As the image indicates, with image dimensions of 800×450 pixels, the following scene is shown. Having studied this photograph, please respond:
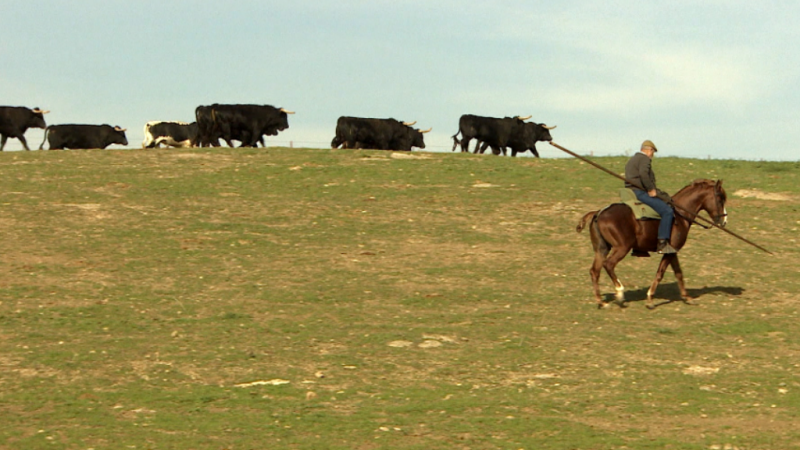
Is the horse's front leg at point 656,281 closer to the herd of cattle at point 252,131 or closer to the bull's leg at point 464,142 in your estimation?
the herd of cattle at point 252,131

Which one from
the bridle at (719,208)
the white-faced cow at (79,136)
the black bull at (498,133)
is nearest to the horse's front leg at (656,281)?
the bridle at (719,208)

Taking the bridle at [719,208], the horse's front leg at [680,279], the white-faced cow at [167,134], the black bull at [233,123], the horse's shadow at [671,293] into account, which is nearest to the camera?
the horse's front leg at [680,279]

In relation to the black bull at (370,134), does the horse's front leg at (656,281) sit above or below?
below

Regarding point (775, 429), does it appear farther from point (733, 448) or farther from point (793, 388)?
point (793, 388)

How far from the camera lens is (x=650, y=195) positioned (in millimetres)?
16438

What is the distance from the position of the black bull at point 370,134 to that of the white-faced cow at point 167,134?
646 cm

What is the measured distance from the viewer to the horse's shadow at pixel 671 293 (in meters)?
17.0

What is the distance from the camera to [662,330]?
15023 mm

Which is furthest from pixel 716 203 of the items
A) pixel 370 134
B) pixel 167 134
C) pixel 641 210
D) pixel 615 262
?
pixel 167 134

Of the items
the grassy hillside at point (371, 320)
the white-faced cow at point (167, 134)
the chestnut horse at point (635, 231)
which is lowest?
the grassy hillside at point (371, 320)

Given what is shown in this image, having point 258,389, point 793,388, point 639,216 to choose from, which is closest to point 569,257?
point 639,216

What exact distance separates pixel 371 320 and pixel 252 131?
85.5 ft

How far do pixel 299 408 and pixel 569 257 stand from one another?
9446mm

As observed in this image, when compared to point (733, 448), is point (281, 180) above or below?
above
